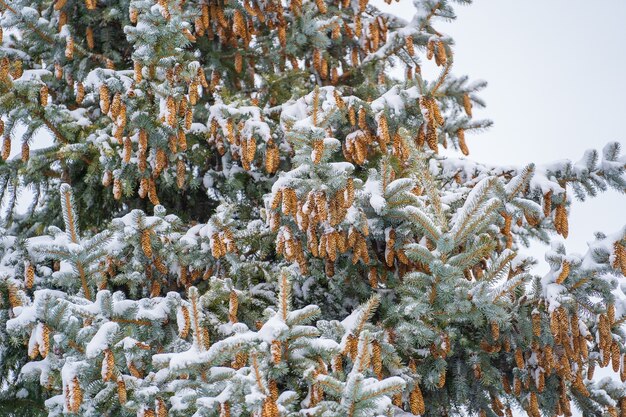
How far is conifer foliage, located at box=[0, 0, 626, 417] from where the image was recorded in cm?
402

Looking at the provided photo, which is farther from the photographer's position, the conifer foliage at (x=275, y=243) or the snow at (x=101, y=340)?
the conifer foliage at (x=275, y=243)

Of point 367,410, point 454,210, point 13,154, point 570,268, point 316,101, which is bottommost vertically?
point 367,410

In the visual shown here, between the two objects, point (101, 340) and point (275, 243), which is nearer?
point (101, 340)

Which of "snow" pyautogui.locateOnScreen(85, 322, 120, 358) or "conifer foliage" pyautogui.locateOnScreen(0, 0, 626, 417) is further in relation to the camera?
"conifer foliage" pyautogui.locateOnScreen(0, 0, 626, 417)

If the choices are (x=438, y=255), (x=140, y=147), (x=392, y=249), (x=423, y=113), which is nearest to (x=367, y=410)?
(x=438, y=255)

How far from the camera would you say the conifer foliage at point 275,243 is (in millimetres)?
4016

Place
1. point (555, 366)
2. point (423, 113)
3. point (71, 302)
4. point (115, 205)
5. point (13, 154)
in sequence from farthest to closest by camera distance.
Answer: point (115, 205) < point (13, 154) < point (423, 113) < point (555, 366) < point (71, 302)

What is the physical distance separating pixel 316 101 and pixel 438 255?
3.85 ft

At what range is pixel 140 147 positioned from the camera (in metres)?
5.34

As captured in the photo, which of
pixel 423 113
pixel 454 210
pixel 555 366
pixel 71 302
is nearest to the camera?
pixel 71 302

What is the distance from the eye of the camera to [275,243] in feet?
18.1

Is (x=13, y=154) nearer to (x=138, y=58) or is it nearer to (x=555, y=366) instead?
(x=138, y=58)

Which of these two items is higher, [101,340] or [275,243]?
[275,243]

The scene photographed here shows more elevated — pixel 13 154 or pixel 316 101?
pixel 13 154
